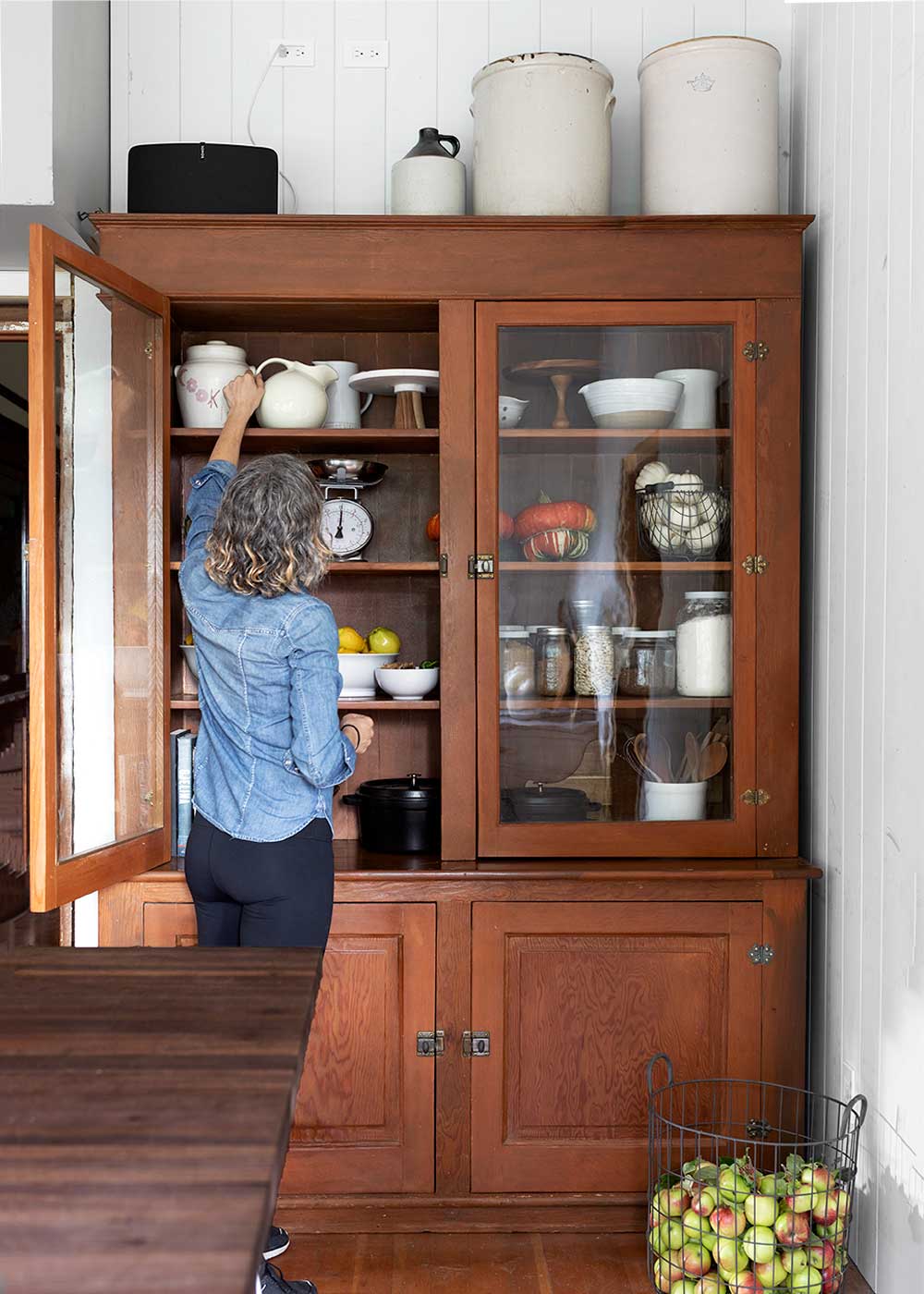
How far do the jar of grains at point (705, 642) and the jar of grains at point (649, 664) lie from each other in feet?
0.08

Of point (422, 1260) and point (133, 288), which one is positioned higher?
point (133, 288)

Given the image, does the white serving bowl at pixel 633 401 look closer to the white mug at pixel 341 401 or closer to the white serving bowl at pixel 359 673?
the white mug at pixel 341 401

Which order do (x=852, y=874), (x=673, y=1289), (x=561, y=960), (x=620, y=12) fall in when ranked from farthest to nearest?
(x=620, y=12), (x=561, y=960), (x=852, y=874), (x=673, y=1289)

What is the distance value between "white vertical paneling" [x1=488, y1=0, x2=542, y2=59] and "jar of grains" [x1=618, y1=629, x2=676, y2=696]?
1.54 meters

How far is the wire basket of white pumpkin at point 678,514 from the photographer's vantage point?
262cm

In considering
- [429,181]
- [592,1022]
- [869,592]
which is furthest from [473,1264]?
[429,181]

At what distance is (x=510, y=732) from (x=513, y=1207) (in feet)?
3.35

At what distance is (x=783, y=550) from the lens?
102 inches

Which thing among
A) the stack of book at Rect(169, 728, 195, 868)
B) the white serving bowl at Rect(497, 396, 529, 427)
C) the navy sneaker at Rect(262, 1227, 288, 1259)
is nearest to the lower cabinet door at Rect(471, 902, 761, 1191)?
the navy sneaker at Rect(262, 1227, 288, 1259)

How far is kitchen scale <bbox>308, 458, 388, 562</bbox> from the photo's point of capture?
2.80 metres

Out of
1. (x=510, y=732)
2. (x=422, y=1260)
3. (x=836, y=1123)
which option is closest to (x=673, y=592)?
(x=510, y=732)

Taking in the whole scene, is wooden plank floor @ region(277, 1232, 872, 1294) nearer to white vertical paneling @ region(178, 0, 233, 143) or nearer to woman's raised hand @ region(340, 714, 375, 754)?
woman's raised hand @ region(340, 714, 375, 754)

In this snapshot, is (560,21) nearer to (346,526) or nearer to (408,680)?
(346,526)

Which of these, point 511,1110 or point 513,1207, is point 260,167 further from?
point 513,1207
